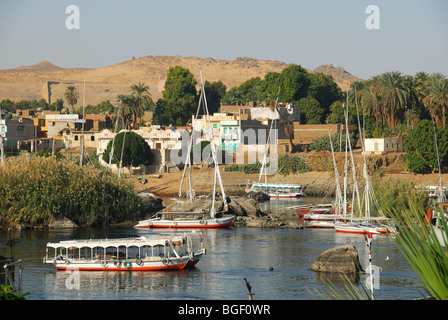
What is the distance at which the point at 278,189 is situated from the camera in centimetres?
8875

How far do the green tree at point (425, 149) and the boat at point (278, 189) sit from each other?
14.8m

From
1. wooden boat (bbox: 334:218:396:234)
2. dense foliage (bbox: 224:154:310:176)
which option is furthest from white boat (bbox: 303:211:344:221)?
dense foliage (bbox: 224:154:310:176)

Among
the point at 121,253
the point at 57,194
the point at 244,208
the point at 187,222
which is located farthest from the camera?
the point at 244,208

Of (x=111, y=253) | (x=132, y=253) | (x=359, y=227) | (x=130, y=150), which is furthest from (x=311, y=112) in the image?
(x=111, y=253)

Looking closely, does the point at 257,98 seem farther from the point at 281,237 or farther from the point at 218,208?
the point at 281,237

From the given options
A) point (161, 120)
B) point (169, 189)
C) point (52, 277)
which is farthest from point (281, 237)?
point (161, 120)

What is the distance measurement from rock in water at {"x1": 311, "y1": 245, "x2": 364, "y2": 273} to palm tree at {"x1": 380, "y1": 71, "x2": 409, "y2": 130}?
66.3m

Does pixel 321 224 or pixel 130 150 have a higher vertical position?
pixel 130 150

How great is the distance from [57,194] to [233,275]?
2422 cm

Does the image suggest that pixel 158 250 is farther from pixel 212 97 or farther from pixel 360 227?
pixel 212 97

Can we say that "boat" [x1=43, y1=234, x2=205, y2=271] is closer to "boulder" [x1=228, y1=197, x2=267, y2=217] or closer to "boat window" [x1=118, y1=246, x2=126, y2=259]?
"boat window" [x1=118, y1=246, x2=126, y2=259]

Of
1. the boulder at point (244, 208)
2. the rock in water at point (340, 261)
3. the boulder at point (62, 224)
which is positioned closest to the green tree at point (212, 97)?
the boulder at point (244, 208)

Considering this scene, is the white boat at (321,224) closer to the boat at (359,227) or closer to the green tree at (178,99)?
the boat at (359,227)

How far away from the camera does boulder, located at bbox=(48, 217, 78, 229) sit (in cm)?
5375
